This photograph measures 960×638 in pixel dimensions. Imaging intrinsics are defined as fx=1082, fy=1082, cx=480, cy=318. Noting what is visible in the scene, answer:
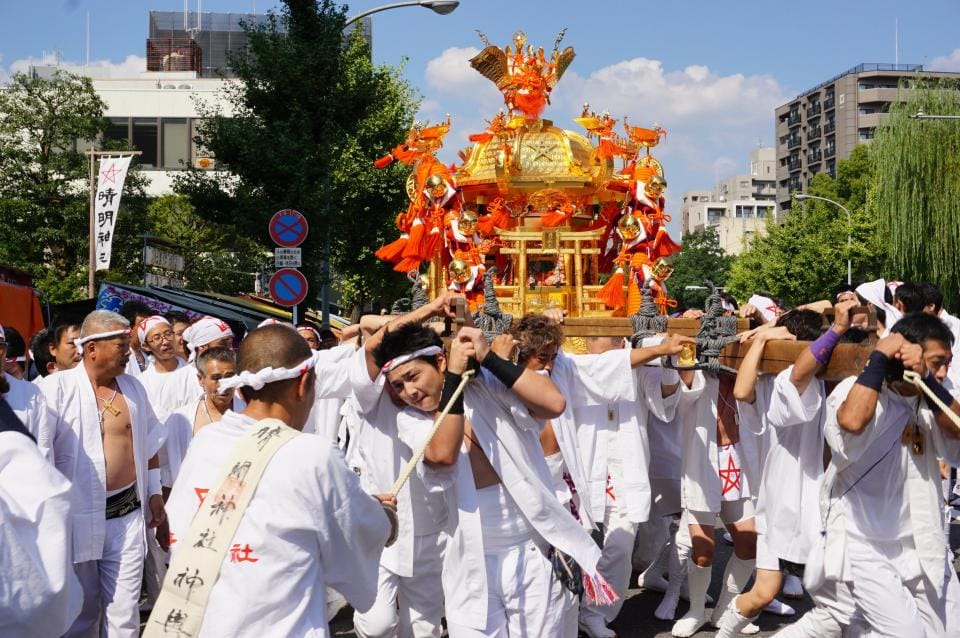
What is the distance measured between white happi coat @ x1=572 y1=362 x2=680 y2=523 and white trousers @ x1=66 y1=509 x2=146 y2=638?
2.76 m

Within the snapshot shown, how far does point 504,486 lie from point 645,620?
320cm

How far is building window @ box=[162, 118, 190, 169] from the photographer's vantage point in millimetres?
47438

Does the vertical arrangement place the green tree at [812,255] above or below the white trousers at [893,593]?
above

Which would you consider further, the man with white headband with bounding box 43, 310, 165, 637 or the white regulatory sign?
the white regulatory sign

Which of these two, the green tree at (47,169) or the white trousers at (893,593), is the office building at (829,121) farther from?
the white trousers at (893,593)

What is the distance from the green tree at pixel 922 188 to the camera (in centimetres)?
3120

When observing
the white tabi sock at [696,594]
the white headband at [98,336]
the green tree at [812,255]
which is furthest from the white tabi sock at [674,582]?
the green tree at [812,255]

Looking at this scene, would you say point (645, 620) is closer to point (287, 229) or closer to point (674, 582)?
point (674, 582)

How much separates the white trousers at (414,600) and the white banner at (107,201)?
700 inches

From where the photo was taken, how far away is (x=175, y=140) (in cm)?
4750

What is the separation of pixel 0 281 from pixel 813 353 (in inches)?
434

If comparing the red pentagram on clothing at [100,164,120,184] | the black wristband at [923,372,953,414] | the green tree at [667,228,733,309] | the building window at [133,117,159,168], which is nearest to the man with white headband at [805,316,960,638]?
the black wristband at [923,372,953,414]

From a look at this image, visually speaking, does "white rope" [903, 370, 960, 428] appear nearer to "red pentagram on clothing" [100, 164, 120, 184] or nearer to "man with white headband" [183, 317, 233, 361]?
"man with white headband" [183, 317, 233, 361]

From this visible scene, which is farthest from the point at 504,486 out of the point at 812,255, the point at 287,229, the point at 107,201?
the point at 812,255
